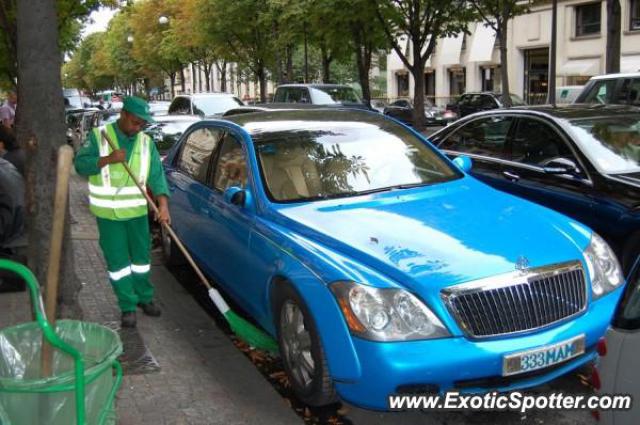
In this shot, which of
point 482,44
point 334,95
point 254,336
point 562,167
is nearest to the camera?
point 254,336

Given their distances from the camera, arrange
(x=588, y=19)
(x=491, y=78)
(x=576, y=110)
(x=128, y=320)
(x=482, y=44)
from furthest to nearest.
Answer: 1. (x=491, y=78)
2. (x=482, y=44)
3. (x=588, y=19)
4. (x=576, y=110)
5. (x=128, y=320)

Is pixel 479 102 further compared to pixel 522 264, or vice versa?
pixel 479 102

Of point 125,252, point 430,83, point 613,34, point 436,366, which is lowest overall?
point 436,366

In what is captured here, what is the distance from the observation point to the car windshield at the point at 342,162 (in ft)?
15.8

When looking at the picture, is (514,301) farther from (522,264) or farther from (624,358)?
(624,358)

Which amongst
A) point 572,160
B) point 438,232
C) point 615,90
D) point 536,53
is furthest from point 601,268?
point 536,53

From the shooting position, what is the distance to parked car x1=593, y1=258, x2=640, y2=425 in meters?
2.71

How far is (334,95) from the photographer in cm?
1864

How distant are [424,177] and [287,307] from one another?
1.56 m

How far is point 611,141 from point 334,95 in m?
13.1

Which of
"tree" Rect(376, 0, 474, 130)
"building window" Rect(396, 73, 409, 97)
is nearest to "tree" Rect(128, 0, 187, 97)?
"building window" Rect(396, 73, 409, 97)

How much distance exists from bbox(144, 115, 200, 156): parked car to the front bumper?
310 inches

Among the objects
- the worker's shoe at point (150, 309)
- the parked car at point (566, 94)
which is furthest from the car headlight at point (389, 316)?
the parked car at point (566, 94)

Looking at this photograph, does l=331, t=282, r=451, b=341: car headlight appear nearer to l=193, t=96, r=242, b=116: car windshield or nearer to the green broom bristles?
the green broom bristles
